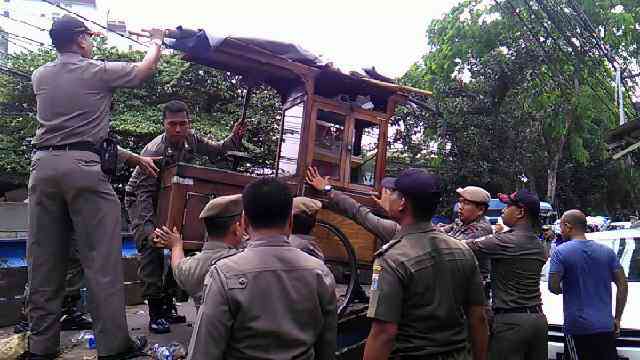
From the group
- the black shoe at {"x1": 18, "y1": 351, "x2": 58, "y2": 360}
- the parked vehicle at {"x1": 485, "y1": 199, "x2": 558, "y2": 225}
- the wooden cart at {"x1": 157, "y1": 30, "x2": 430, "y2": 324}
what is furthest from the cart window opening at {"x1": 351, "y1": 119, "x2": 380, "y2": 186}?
the parked vehicle at {"x1": 485, "y1": 199, "x2": 558, "y2": 225}

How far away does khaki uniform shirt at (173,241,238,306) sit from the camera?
2850 millimetres

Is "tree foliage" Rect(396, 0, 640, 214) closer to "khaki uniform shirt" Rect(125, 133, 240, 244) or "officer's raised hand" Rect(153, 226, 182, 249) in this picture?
"khaki uniform shirt" Rect(125, 133, 240, 244)

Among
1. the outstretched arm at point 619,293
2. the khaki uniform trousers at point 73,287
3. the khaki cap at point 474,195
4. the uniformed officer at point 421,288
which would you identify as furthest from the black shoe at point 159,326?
the outstretched arm at point 619,293

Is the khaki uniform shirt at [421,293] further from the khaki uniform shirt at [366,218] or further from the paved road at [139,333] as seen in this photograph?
the paved road at [139,333]

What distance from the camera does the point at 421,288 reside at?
286cm

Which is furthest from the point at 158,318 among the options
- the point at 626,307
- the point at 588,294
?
the point at 626,307

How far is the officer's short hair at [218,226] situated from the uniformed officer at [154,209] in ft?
5.76

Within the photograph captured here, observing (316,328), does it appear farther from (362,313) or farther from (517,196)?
(517,196)

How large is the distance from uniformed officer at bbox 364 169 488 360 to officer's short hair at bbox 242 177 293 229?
810 mm

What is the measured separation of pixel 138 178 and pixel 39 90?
1.30m

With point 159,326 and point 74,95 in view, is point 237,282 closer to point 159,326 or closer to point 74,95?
point 74,95

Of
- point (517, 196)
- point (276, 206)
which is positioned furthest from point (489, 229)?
point (276, 206)

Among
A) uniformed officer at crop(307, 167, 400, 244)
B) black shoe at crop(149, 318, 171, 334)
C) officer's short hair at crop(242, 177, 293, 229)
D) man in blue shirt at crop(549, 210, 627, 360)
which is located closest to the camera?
officer's short hair at crop(242, 177, 293, 229)

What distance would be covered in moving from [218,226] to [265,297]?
897mm
